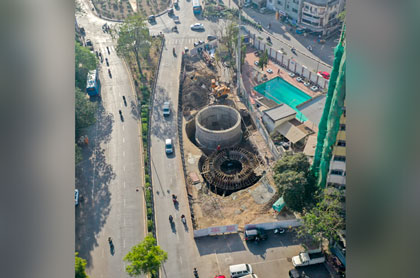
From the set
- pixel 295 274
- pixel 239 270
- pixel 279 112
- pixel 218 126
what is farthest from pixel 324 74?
pixel 239 270

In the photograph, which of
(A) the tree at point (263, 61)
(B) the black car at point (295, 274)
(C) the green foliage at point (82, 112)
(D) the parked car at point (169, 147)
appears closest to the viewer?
(B) the black car at point (295, 274)

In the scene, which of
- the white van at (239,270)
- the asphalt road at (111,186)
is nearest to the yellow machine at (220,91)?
the asphalt road at (111,186)

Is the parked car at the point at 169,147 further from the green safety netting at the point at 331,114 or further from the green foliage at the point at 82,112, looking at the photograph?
the green safety netting at the point at 331,114

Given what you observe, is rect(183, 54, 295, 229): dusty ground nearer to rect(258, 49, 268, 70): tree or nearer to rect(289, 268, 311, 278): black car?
rect(289, 268, 311, 278): black car
